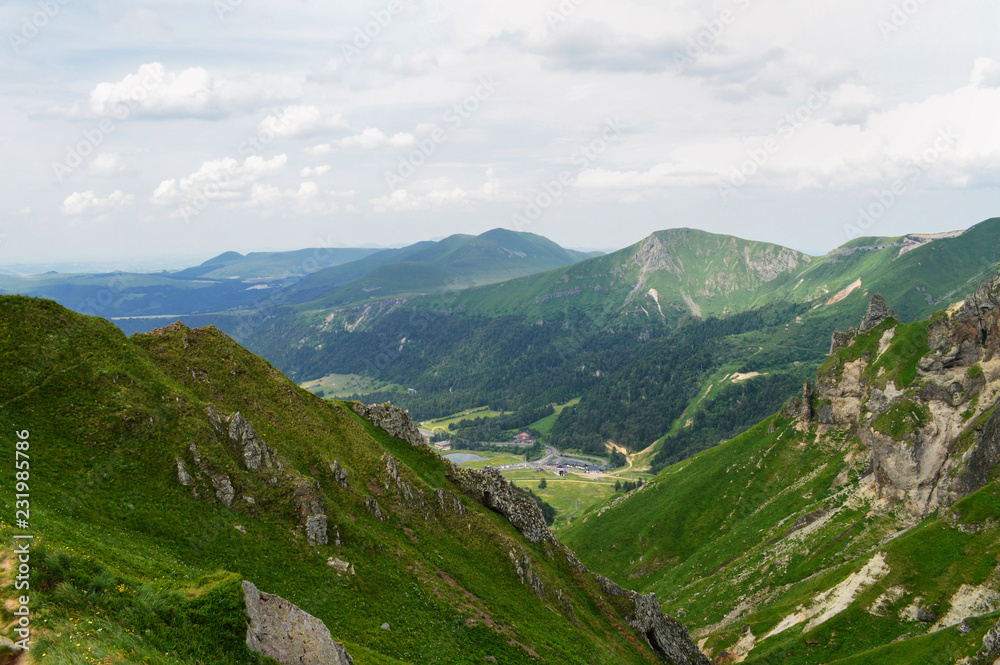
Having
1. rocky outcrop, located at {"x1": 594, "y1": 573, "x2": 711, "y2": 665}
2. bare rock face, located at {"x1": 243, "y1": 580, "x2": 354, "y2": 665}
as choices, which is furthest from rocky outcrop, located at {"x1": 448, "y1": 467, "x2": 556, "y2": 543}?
bare rock face, located at {"x1": 243, "y1": 580, "x2": 354, "y2": 665}

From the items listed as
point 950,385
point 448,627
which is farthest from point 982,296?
point 448,627

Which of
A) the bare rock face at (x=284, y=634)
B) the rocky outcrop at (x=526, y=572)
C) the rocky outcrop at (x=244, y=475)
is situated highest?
the rocky outcrop at (x=244, y=475)

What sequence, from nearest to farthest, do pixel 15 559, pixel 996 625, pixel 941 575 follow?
pixel 15 559 → pixel 996 625 → pixel 941 575

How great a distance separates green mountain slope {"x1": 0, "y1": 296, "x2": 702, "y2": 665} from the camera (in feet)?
97.6

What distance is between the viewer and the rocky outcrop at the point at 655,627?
289ft

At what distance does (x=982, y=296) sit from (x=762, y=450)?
76499 mm

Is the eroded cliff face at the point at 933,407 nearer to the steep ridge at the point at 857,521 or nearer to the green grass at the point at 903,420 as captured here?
the green grass at the point at 903,420

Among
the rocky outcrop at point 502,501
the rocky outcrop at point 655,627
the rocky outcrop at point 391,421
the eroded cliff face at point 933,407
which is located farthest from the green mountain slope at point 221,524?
the eroded cliff face at point 933,407

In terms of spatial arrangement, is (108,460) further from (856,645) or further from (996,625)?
(856,645)

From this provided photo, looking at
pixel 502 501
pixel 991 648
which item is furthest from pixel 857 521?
pixel 502 501

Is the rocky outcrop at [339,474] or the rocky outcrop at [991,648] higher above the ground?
the rocky outcrop at [339,474]

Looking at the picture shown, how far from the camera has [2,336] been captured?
51.2 m

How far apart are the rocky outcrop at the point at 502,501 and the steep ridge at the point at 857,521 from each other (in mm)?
48654

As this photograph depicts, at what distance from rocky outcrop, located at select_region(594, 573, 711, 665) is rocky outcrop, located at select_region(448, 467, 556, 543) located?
13.9 m
